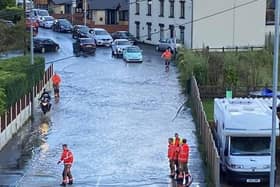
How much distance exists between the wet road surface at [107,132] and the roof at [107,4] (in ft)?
111

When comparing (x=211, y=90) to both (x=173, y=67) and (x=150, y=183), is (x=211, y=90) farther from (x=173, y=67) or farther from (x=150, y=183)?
(x=150, y=183)

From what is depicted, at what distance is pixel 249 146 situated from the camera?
1123 inches

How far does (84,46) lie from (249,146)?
138ft

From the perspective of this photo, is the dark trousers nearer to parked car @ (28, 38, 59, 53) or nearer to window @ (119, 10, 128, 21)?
parked car @ (28, 38, 59, 53)

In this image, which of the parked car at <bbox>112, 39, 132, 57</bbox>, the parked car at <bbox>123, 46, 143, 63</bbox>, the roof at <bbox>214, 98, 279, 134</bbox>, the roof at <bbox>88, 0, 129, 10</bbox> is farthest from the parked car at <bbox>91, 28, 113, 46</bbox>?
the roof at <bbox>214, 98, 279, 134</bbox>

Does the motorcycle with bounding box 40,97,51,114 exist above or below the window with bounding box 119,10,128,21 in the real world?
below

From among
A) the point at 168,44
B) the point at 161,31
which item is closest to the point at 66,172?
the point at 168,44

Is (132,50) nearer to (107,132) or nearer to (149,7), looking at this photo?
(149,7)

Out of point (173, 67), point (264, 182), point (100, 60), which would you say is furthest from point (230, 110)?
point (100, 60)

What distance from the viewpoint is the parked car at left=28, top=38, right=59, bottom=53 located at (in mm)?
68125

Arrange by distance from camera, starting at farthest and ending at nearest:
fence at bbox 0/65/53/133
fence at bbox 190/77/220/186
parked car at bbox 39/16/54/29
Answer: parked car at bbox 39/16/54/29, fence at bbox 0/65/53/133, fence at bbox 190/77/220/186

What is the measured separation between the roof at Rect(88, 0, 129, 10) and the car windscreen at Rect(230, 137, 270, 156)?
210 feet

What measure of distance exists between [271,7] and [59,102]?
41093 mm

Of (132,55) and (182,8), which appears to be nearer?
(132,55)
